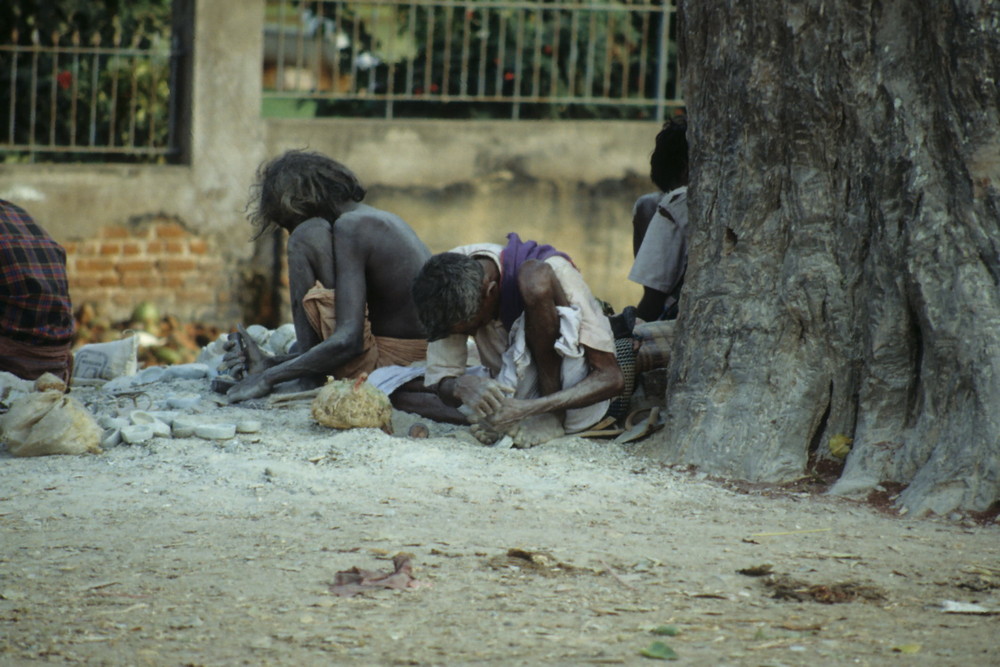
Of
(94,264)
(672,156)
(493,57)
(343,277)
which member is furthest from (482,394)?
(493,57)

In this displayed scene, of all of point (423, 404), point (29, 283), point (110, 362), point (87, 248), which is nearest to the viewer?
point (423, 404)

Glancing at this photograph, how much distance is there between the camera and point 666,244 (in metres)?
5.51

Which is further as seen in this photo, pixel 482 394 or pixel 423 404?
pixel 423 404

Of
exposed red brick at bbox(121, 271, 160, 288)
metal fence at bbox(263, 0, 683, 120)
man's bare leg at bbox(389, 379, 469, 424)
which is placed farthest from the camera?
metal fence at bbox(263, 0, 683, 120)

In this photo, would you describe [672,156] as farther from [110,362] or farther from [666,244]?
[110,362]

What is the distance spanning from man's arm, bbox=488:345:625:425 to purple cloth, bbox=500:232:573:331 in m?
0.30

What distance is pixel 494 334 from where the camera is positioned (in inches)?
191

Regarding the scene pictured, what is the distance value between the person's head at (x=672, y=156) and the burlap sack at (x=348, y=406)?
6.01 ft

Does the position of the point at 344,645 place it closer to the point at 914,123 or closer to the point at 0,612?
the point at 0,612

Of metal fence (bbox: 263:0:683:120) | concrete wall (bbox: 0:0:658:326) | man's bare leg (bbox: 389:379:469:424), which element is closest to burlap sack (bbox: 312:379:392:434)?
man's bare leg (bbox: 389:379:469:424)

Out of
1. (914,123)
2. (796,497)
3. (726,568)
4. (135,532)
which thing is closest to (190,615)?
(135,532)

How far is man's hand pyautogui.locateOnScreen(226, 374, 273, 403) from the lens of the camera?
545 centimetres

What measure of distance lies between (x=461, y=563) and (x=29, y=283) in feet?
10.6

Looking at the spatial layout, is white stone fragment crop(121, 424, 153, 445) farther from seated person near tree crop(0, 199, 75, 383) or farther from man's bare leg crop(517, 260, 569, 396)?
man's bare leg crop(517, 260, 569, 396)
